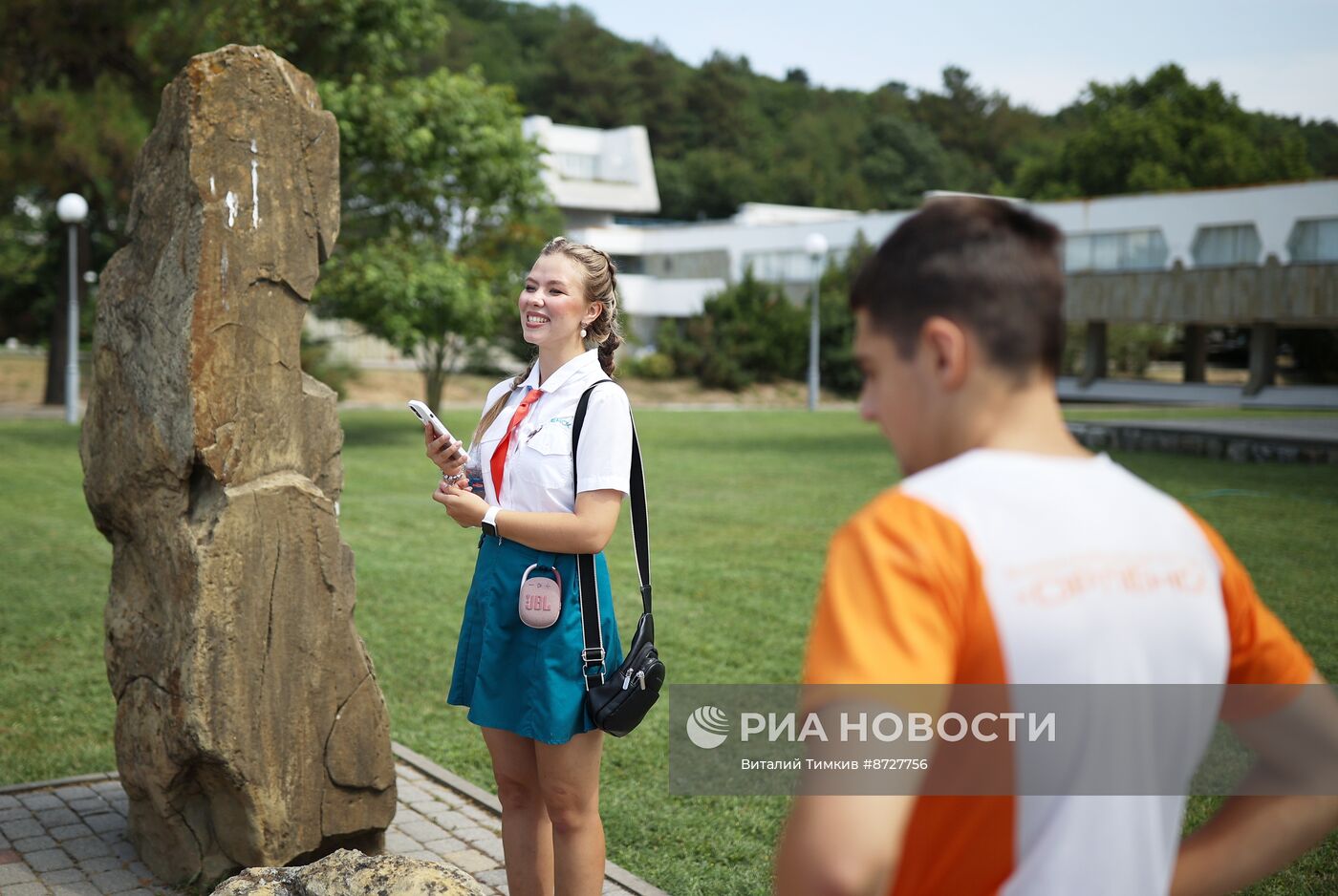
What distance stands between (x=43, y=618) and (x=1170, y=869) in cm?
858

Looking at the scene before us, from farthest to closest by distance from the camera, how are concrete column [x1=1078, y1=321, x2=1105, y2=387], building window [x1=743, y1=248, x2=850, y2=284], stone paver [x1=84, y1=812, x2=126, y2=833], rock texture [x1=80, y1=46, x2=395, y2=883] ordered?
1. building window [x1=743, y1=248, x2=850, y2=284]
2. concrete column [x1=1078, y1=321, x2=1105, y2=387]
3. stone paver [x1=84, y1=812, x2=126, y2=833]
4. rock texture [x1=80, y1=46, x2=395, y2=883]

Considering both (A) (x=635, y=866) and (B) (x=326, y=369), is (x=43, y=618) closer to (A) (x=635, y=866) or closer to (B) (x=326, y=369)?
(A) (x=635, y=866)

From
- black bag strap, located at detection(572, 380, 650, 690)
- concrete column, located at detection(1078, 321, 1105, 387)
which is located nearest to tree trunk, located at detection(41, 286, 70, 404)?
black bag strap, located at detection(572, 380, 650, 690)

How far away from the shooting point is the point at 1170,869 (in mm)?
1590

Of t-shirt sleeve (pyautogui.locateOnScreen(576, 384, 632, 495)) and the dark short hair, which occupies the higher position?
the dark short hair

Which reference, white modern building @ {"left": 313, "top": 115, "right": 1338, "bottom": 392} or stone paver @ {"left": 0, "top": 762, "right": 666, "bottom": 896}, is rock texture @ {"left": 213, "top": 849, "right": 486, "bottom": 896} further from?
white modern building @ {"left": 313, "top": 115, "right": 1338, "bottom": 392}

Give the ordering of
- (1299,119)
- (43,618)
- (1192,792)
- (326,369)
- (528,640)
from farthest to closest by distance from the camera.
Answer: (1299,119) < (326,369) < (43,618) < (1192,792) < (528,640)

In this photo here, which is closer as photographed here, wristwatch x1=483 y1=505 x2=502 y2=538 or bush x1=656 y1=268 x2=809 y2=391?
wristwatch x1=483 y1=505 x2=502 y2=538

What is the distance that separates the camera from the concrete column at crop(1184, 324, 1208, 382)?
4191 cm

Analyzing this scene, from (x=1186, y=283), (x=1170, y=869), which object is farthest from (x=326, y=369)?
(x=1170, y=869)

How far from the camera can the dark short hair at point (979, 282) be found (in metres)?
1.42

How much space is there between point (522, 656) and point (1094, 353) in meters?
42.0

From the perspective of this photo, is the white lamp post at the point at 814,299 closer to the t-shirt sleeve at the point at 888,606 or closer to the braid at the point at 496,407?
the braid at the point at 496,407

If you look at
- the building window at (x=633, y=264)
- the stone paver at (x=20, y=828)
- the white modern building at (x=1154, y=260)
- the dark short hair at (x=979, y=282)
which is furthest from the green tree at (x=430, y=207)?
the building window at (x=633, y=264)
